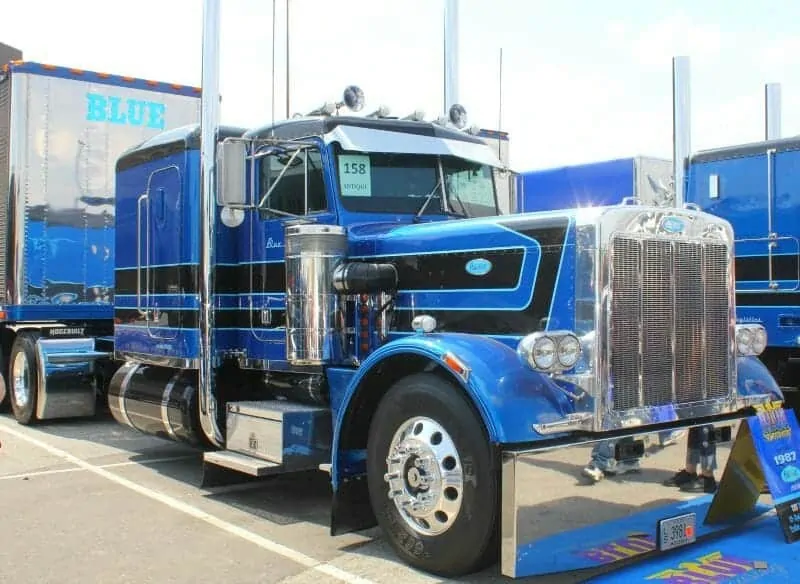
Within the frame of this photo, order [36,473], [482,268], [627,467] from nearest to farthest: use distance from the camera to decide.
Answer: [627,467] → [482,268] → [36,473]

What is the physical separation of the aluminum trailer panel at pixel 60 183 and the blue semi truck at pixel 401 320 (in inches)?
102

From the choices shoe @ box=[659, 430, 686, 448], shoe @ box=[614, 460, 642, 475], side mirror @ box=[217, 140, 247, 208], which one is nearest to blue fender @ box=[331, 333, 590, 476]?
shoe @ box=[614, 460, 642, 475]

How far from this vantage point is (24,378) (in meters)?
10.2

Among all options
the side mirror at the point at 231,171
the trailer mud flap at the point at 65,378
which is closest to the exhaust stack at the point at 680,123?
the side mirror at the point at 231,171

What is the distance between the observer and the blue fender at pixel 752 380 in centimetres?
497

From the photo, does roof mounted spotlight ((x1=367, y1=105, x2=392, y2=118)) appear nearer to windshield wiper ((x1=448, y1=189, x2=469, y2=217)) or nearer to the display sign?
windshield wiper ((x1=448, y1=189, x2=469, y2=217))

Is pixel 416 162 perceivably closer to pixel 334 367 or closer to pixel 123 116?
pixel 334 367

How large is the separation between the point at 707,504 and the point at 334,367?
242 cm

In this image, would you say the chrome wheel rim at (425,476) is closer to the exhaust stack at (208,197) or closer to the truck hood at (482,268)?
the truck hood at (482,268)

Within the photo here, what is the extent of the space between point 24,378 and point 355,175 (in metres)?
6.36

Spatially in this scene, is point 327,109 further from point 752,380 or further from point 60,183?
point 60,183

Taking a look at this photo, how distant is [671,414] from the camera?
4.47m

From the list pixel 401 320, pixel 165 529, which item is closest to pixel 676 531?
pixel 401 320

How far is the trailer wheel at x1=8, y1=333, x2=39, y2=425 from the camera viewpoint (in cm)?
995
